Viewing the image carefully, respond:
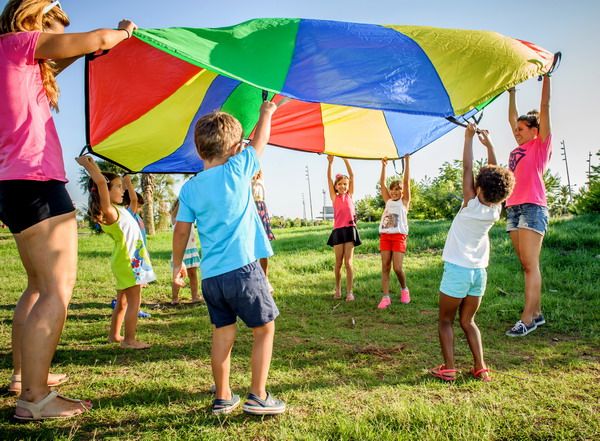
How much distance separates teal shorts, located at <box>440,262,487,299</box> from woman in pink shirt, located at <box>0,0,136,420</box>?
2334 millimetres

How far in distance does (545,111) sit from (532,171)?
0.55 m

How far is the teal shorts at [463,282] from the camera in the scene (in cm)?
290

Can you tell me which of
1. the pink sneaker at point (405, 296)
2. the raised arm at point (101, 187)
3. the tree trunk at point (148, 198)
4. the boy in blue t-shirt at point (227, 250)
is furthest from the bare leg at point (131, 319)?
the tree trunk at point (148, 198)

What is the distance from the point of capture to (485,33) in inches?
128

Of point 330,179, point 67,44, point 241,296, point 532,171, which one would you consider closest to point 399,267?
point 330,179

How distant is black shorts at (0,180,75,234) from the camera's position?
7.36 feet

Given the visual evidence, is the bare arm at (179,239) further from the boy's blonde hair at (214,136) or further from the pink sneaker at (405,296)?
the pink sneaker at (405,296)

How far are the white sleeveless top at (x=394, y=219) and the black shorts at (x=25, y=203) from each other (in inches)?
164

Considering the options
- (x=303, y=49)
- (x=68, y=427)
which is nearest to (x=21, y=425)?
(x=68, y=427)

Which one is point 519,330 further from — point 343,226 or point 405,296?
point 343,226

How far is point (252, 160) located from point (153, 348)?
2145 millimetres

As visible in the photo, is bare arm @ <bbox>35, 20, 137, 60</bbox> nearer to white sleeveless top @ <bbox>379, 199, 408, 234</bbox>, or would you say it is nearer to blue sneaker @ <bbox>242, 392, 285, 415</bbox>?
blue sneaker @ <bbox>242, 392, 285, 415</bbox>

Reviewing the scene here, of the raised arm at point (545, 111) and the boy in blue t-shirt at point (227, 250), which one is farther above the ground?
the raised arm at point (545, 111)

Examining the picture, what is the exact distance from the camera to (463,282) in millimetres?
2893
